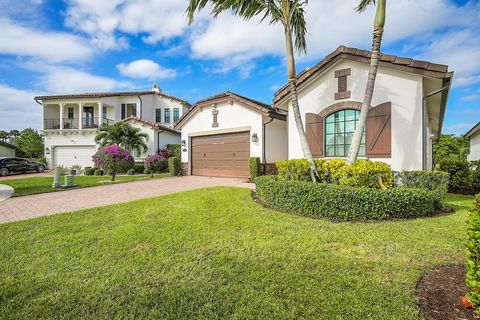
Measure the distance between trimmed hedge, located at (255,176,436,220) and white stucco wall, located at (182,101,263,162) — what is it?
646cm

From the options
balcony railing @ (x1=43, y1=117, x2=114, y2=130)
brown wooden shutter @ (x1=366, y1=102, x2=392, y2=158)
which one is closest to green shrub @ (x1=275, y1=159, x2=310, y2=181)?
brown wooden shutter @ (x1=366, y1=102, x2=392, y2=158)

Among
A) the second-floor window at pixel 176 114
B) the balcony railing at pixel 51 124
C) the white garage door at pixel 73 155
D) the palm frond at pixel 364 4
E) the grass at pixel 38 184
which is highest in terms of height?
the second-floor window at pixel 176 114

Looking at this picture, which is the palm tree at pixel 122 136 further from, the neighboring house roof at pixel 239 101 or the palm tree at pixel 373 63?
the palm tree at pixel 373 63

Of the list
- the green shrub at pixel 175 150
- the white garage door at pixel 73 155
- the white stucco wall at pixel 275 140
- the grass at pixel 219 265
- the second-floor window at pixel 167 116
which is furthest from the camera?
the second-floor window at pixel 167 116

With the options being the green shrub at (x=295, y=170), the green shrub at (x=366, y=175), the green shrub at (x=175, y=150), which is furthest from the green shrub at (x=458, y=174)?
the green shrub at (x=175, y=150)

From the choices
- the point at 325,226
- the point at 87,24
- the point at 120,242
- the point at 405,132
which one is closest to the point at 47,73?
the point at 87,24

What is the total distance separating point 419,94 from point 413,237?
5668 millimetres

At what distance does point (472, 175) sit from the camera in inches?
352

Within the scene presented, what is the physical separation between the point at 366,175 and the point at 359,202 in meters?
1.52

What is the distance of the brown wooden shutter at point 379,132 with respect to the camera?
7.94 metres

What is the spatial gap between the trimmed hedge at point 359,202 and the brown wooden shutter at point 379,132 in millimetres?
2540

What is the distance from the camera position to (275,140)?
1291 cm

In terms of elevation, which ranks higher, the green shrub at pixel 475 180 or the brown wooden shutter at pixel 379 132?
the brown wooden shutter at pixel 379 132

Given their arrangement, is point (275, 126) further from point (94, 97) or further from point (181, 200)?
point (94, 97)
